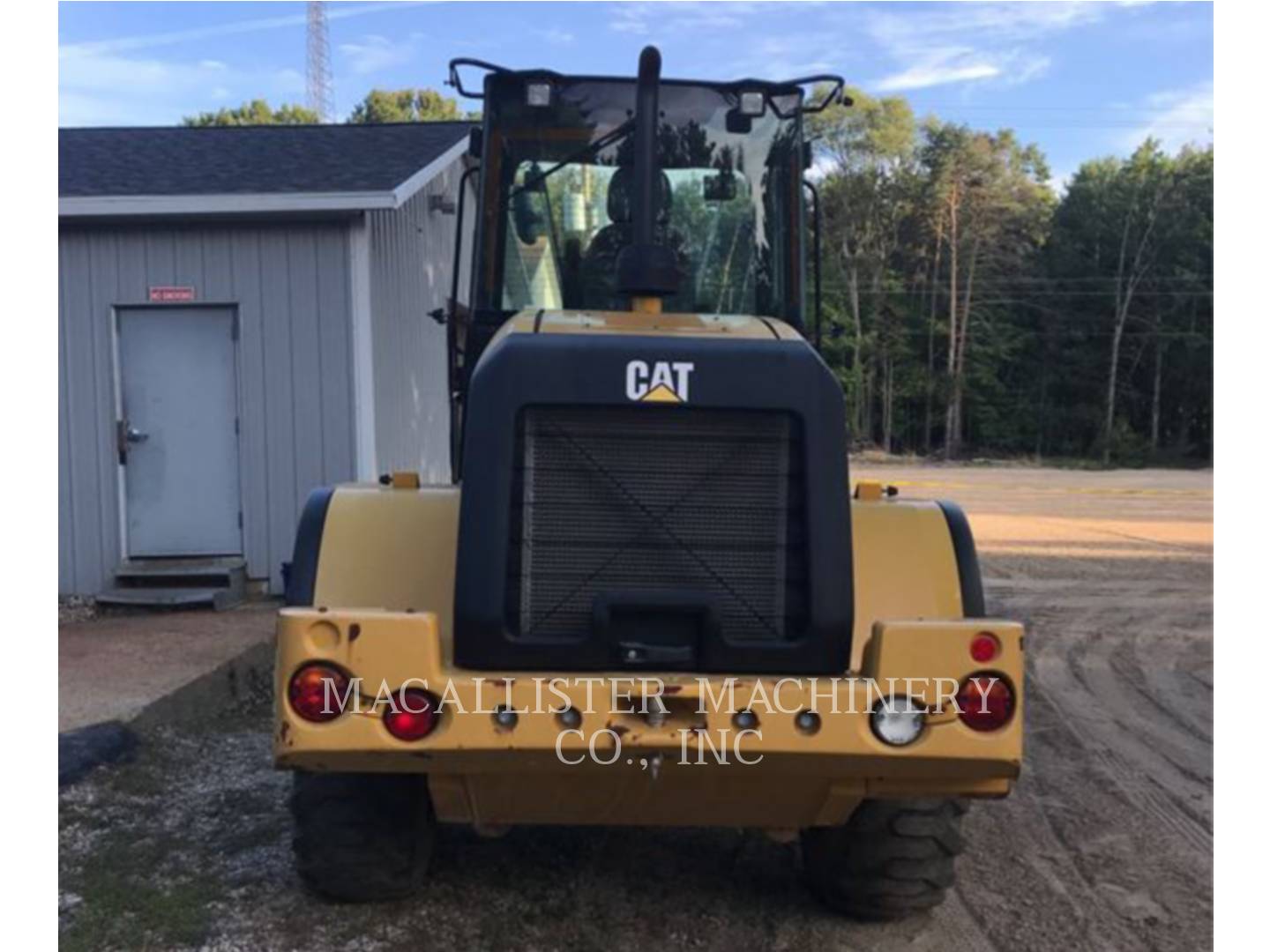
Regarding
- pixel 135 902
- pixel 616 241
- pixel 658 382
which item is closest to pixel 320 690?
pixel 658 382

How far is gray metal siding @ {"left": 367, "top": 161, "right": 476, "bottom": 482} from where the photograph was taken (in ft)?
34.0

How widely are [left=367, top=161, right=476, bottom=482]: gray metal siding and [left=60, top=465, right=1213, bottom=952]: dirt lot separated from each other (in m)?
3.98

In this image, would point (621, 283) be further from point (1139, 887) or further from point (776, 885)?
point (1139, 887)

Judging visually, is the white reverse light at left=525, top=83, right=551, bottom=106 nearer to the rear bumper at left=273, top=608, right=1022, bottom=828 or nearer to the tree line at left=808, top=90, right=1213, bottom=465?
the rear bumper at left=273, top=608, right=1022, bottom=828

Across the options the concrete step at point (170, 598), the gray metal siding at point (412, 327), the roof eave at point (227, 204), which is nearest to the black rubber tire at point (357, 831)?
the concrete step at point (170, 598)

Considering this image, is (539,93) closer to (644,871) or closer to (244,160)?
(644,871)

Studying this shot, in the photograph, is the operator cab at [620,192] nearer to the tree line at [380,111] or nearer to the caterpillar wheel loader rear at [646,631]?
the caterpillar wheel loader rear at [646,631]

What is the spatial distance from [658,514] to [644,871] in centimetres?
173

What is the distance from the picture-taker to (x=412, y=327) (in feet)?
38.2

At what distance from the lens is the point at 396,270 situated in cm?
1099

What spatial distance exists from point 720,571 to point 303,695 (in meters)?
1.26

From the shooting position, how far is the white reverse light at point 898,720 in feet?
11.4

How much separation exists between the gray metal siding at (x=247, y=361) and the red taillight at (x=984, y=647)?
23.2ft

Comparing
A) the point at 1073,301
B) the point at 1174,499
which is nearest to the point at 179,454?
the point at 1174,499
